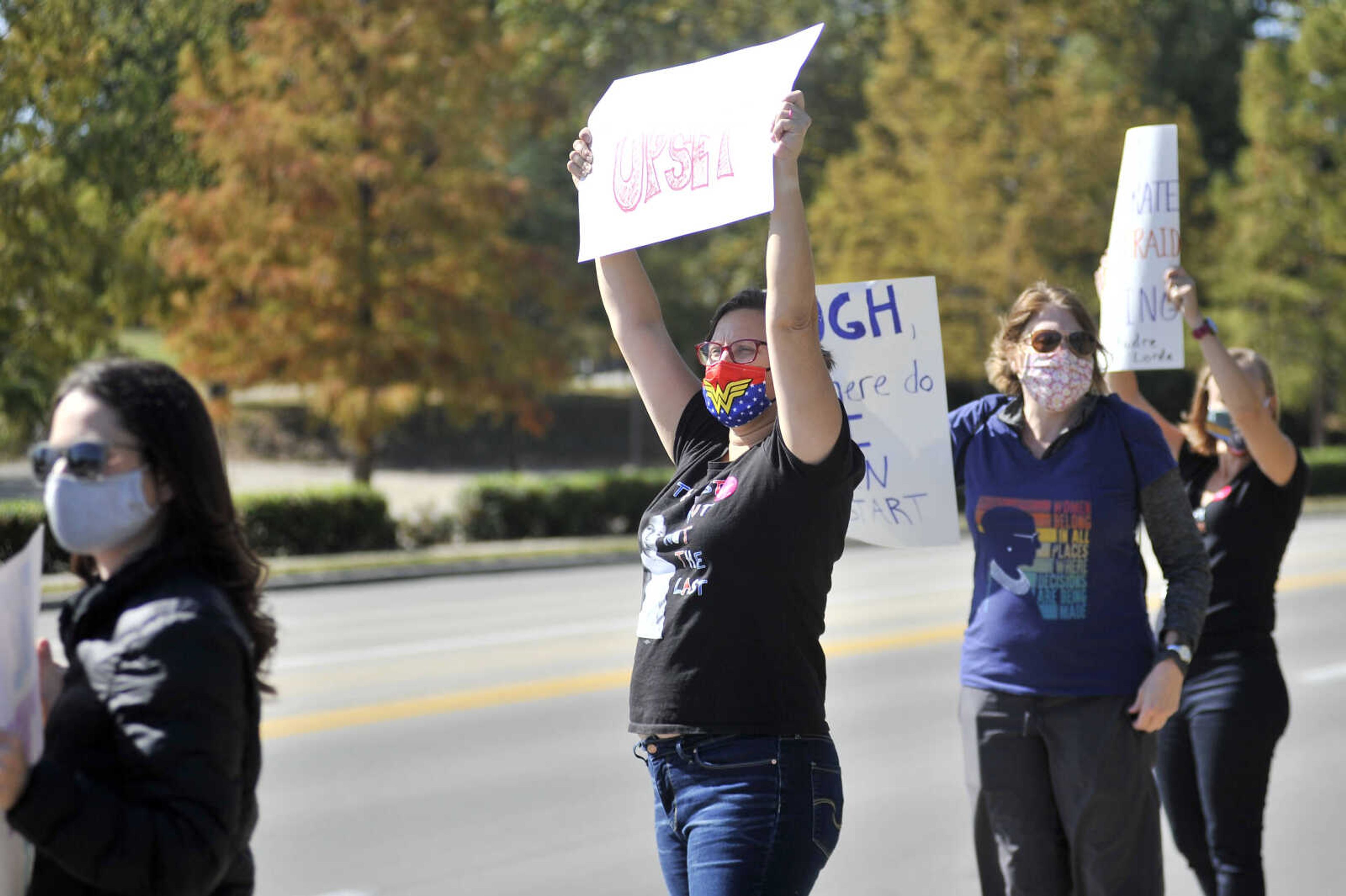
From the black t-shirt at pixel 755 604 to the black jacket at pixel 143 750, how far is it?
110 cm

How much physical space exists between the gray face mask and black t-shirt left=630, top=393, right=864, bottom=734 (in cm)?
122

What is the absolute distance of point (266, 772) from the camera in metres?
7.89

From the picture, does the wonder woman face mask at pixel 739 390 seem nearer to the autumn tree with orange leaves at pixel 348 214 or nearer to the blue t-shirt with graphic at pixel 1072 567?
the blue t-shirt with graphic at pixel 1072 567

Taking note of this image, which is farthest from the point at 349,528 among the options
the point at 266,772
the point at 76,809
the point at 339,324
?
the point at 76,809

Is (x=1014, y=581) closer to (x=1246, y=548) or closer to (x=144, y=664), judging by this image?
(x=1246, y=548)

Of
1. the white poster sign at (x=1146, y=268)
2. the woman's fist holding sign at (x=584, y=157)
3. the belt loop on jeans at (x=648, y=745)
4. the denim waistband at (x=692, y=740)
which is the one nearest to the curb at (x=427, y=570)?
the white poster sign at (x=1146, y=268)

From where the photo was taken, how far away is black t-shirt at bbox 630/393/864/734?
310 centimetres

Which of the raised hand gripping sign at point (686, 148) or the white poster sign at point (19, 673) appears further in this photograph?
the raised hand gripping sign at point (686, 148)

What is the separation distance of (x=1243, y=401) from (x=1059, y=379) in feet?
2.74

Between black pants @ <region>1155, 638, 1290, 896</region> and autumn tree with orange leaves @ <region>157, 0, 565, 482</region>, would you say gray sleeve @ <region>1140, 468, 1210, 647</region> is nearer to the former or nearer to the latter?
black pants @ <region>1155, 638, 1290, 896</region>

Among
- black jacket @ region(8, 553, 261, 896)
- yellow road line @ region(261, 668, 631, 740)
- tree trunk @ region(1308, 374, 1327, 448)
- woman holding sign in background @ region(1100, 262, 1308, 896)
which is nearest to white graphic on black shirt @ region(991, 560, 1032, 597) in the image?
woman holding sign in background @ region(1100, 262, 1308, 896)

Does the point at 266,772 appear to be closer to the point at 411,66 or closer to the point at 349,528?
the point at 349,528

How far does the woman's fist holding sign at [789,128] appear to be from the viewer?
9.98ft

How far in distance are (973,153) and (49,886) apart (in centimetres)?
2935
